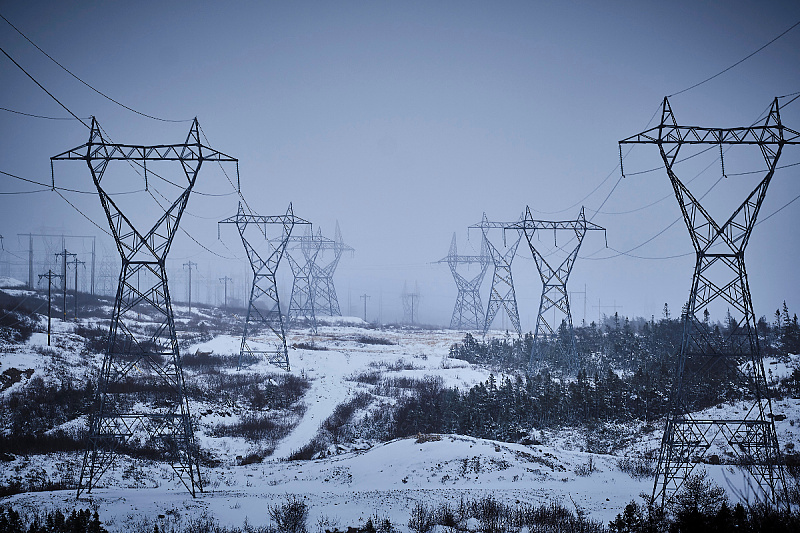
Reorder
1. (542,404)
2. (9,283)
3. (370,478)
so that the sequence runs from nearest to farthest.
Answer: (370,478)
(542,404)
(9,283)

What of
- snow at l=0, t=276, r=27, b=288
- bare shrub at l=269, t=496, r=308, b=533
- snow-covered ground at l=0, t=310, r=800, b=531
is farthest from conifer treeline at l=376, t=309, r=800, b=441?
snow at l=0, t=276, r=27, b=288

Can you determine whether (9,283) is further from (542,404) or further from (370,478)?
(370,478)

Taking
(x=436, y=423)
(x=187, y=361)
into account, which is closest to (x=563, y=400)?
(x=436, y=423)

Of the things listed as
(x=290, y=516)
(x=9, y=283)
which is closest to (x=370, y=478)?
(x=290, y=516)

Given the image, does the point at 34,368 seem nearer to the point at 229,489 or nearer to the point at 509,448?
the point at 229,489

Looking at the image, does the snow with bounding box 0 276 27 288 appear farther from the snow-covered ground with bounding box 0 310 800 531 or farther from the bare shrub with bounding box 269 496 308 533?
the bare shrub with bounding box 269 496 308 533

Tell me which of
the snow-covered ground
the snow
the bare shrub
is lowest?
the snow-covered ground

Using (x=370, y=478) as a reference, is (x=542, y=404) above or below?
above

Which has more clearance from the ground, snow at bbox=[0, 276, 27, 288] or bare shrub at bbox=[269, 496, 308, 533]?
snow at bbox=[0, 276, 27, 288]

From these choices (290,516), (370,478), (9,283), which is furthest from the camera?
(9,283)

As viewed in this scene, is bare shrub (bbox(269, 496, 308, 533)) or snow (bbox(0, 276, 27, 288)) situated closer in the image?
bare shrub (bbox(269, 496, 308, 533))

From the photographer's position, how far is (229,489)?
1723cm

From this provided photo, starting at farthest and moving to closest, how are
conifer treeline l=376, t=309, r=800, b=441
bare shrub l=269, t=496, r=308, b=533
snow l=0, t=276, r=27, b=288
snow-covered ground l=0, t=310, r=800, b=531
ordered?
snow l=0, t=276, r=27, b=288, conifer treeline l=376, t=309, r=800, b=441, snow-covered ground l=0, t=310, r=800, b=531, bare shrub l=269, t=496, r=308, b=533

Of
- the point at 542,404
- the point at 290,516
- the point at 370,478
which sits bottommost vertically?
the point at 370,478
